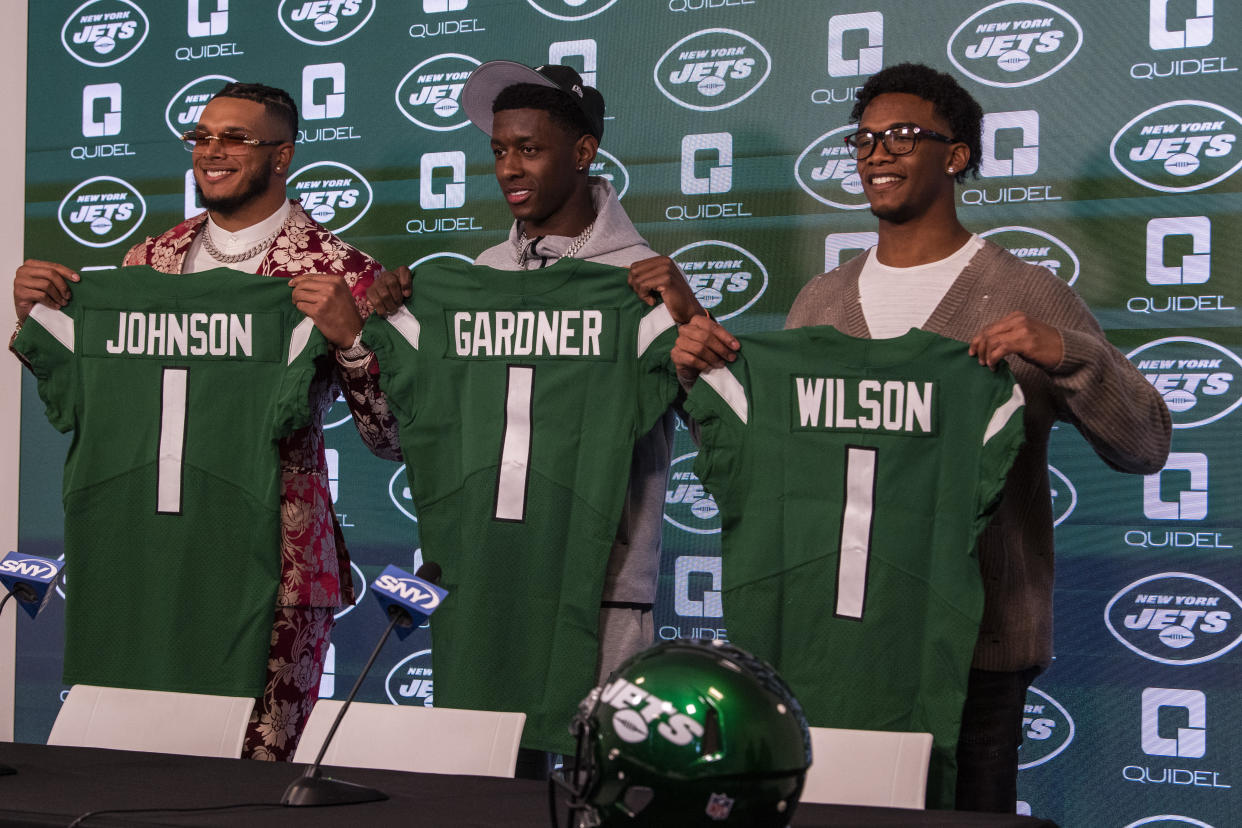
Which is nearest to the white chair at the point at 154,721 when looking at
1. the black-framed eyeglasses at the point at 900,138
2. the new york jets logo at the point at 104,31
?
the black-framed eyeglasses at the point at 900,138

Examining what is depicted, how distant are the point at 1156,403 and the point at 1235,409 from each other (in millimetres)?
1399

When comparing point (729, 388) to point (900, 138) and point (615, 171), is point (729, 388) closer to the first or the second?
point (900, 138)

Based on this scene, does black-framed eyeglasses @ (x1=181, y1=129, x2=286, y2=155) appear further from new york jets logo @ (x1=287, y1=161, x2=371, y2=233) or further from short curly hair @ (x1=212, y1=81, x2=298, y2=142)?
new york jets logo @ (x1=287, y1=161, x2=371, y2=233)

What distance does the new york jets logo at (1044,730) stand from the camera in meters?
4.02

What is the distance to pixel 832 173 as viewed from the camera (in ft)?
14.2

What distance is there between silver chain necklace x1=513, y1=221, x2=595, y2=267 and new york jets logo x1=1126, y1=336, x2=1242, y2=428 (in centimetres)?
175

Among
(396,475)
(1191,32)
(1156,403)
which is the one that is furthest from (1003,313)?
(396,475)

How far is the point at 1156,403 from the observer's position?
2.69m

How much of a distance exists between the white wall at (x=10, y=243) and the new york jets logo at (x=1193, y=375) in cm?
415

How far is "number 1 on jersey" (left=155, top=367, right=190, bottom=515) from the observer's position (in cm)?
324

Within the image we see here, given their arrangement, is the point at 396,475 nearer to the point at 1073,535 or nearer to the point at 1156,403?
the point at 1073,535

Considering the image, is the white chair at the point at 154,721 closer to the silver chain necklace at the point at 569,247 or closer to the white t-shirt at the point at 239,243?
the white t-shirt at the point at 239,243

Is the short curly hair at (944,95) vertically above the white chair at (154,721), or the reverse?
the short curly hair at (944,95)

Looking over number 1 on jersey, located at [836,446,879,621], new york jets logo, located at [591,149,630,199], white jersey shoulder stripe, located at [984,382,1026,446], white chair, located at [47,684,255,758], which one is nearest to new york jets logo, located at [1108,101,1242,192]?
new york jets logo, located at [591,149,630,199]
